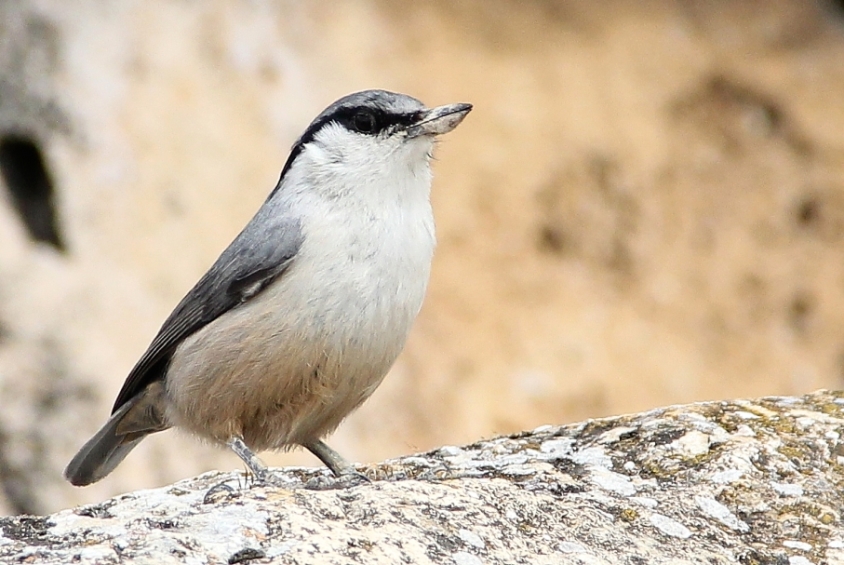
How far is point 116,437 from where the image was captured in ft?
16.8

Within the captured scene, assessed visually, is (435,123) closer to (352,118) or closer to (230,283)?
(352,118)

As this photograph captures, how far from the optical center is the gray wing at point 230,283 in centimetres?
434

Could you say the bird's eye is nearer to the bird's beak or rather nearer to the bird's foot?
the bird's beak

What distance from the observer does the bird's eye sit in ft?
14.8

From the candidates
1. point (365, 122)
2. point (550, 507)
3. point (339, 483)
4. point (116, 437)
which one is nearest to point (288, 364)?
point (339, 483)

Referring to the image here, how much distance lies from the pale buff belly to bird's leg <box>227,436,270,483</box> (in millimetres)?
39

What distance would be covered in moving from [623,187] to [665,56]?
135 cm

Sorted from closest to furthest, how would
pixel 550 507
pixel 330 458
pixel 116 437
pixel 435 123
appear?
pixel 550 507, pixel 435 123, pixel 330 458, pixel 116 437

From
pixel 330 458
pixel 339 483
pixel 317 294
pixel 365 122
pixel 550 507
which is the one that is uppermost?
pixel 365 122

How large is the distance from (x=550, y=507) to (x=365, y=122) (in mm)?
1820

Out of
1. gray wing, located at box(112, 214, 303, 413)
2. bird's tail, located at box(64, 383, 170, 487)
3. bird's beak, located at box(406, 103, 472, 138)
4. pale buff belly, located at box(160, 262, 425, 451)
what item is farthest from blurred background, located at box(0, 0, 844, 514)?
bird's beak, located at box(406, 103, 472, 138)

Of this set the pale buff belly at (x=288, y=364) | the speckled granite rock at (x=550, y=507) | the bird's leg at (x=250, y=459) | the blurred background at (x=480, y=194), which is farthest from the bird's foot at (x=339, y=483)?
the blurred background at (x=480, y=194)

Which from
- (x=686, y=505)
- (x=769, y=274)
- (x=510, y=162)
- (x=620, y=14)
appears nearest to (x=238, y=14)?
(x=510, y=162)

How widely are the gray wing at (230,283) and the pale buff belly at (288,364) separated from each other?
88 mm
